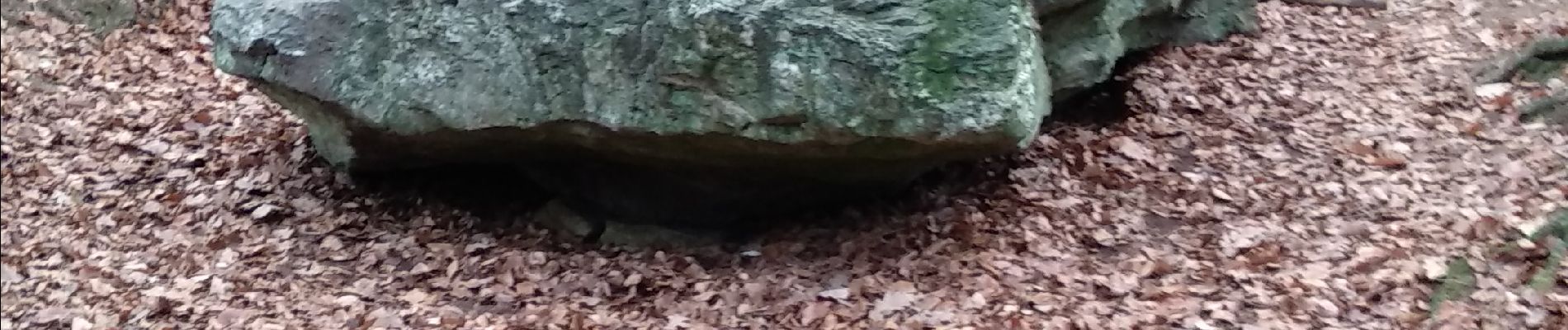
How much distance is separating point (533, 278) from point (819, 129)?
102 cm

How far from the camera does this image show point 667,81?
2.65 m

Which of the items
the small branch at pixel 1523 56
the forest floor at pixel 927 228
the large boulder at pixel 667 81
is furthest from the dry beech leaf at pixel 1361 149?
the large boulder at pixel 667 81

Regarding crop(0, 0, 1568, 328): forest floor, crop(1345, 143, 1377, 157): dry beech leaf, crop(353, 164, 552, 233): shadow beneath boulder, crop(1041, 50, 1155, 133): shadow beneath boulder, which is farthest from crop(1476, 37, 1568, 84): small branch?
crop(353, 164, 552, 233): shadow beneath boulder

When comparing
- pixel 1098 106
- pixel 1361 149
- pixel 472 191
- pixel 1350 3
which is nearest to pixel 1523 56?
pixel 1361 149

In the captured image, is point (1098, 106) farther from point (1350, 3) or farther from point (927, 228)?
point (1350, 3)

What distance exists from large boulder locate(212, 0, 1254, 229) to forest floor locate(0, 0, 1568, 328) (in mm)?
277

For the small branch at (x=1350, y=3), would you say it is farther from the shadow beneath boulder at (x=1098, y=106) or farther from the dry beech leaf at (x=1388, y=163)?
the dry beech leaf at (x=1388, y=163)

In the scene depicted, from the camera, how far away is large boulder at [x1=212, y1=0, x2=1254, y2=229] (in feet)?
8.33

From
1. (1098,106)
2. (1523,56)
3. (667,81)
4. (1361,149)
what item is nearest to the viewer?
(667,81)

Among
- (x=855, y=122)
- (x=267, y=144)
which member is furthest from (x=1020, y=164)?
(x=267, y=144)

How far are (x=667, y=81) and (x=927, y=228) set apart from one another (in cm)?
108

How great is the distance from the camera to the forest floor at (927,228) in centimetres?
285

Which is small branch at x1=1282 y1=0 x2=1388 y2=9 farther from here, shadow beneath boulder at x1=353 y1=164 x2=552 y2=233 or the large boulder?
shadow beneath boulder at x1=353 y1=164 x2=552 y2=233

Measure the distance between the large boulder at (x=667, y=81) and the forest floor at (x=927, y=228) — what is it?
0.28 metres
